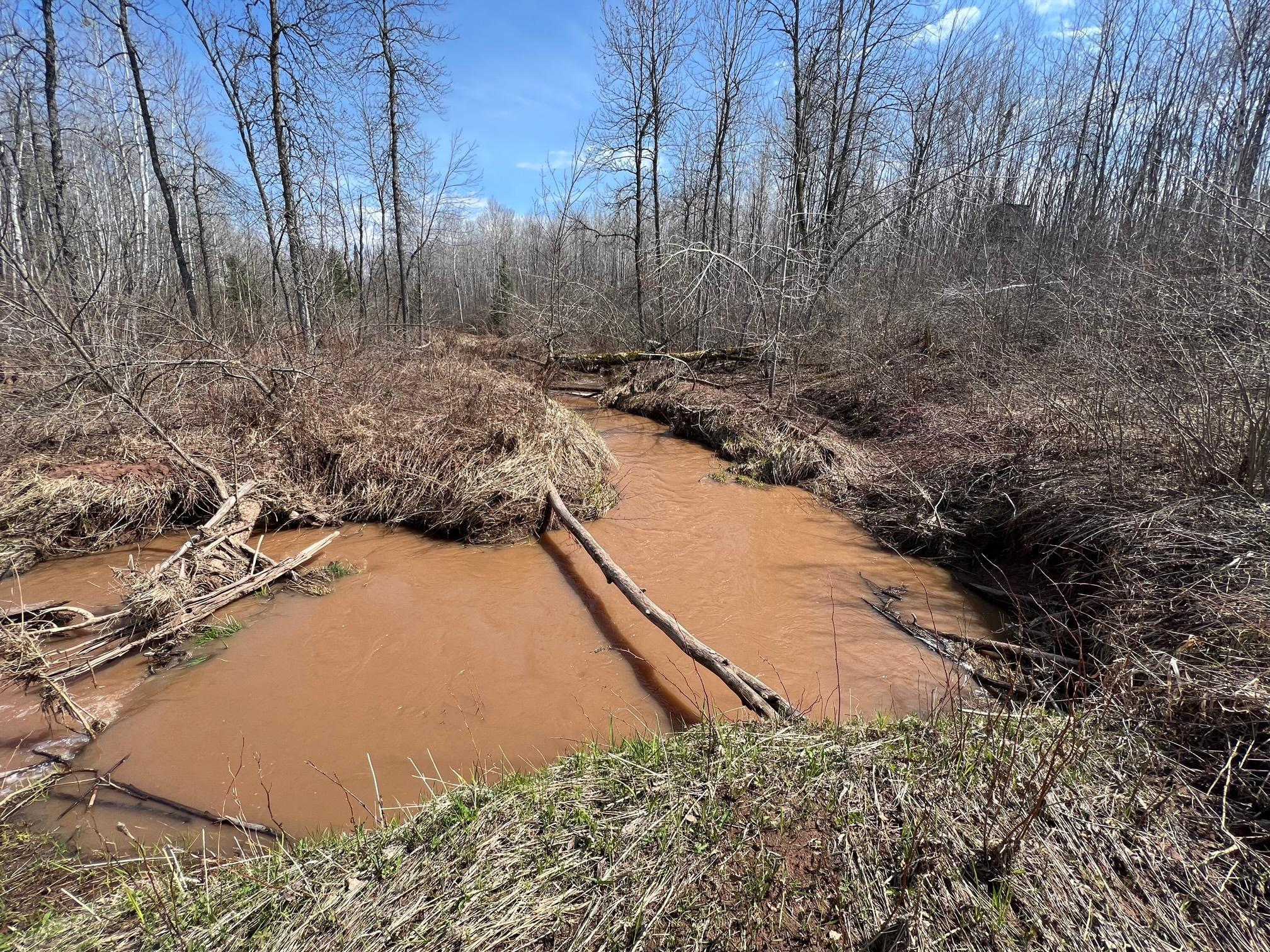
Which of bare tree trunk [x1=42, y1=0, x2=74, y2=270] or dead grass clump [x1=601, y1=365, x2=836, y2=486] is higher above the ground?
bare tree trunk [x1=42, y1=0, x2=74, y2=270]

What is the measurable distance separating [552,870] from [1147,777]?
2.68 meters

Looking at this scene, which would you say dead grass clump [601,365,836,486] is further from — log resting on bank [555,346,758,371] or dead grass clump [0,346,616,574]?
dead grass clump [0,346,616,574]

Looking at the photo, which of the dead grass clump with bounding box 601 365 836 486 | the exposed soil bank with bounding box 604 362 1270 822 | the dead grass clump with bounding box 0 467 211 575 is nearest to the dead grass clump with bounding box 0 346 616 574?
the dead grass clump with bounding box 0 467 211 575

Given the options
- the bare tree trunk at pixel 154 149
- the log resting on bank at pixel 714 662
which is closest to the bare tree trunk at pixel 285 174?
the bare tree trunk at pixel 154 149

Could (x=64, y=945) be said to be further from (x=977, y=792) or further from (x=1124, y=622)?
(x=1124, y=622)

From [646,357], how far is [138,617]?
13.0 m

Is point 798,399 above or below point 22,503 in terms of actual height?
above

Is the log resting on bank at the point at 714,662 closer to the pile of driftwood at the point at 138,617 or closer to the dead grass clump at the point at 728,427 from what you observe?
the pile of driftwood at the point at 138,617

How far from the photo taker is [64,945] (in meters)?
1.96

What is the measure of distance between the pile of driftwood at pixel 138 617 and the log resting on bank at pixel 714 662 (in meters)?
3.31

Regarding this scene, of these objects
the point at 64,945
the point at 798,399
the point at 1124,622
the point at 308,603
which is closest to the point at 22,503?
the point at 308,603

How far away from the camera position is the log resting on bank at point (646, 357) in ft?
48.6

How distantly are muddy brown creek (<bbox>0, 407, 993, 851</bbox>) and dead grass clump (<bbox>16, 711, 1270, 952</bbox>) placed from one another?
1.56 ft

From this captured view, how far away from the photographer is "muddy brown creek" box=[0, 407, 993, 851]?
3445 millimetres
